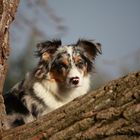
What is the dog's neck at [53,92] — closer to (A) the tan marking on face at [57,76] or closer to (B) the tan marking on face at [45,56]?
(A) the tan marking on face at [57,76]

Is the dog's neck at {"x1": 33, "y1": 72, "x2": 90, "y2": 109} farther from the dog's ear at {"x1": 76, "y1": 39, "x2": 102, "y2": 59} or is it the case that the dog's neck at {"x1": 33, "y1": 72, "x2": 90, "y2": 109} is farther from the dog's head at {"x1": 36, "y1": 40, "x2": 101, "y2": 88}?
the dog's ear at {"x1": 76, "y1": 39, "x2": 102, "y2": 59}

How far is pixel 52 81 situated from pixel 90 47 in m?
0.98

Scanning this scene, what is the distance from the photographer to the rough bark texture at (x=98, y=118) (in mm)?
2924

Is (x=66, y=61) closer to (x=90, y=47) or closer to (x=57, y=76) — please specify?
(x=57, y=76)

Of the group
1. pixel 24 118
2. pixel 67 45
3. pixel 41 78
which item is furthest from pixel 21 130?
pixel 67 45

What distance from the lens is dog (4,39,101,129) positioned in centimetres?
628

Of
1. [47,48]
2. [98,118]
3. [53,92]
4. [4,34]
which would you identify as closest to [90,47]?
[47,48]

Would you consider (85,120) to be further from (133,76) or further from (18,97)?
(18,97)

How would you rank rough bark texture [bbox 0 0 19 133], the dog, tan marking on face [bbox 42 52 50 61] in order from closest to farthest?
rough bark texture [bbox 0 0 19 133]
the dog
tan marking on face [bbox 42 52 50 61]

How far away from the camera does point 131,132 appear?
2828mm

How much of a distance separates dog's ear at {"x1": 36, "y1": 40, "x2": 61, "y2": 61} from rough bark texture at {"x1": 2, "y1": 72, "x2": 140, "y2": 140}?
10.7 ft

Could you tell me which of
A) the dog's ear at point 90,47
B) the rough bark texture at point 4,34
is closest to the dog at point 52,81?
the dog's ear at point 90,47

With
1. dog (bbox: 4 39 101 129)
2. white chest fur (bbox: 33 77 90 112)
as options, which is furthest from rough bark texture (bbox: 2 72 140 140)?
white chest fur (bbox: 33 77 90 112)

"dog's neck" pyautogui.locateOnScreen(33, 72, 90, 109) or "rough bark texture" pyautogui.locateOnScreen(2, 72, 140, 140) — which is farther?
"dog's neck" pyautogui.locateOnScreen(33, 72, 90, 109)
